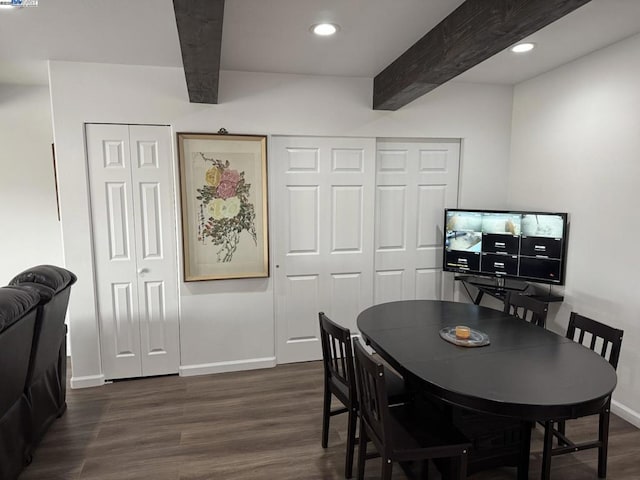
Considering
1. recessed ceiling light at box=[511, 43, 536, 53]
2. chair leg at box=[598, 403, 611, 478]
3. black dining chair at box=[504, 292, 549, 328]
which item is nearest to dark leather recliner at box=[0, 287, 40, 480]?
black dining chair at box=[504, 292, 549, 328]

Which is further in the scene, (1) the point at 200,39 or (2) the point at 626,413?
(2) the point at 626,413

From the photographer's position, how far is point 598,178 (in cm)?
302

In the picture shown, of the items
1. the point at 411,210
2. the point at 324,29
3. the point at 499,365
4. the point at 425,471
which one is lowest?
the point at 425,471

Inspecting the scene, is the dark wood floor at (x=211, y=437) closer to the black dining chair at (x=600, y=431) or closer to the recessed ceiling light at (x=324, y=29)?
the black dining chair at (x=600, y=431)

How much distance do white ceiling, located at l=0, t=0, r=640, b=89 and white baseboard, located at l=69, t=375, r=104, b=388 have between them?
2.48m

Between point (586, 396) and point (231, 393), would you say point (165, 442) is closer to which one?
point (231, 393)

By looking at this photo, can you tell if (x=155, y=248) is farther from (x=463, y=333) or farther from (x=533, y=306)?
(x=533, y=306)

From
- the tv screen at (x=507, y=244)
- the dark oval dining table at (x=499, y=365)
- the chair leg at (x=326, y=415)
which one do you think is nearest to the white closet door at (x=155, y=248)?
the chair leg at (x=326, y=415)

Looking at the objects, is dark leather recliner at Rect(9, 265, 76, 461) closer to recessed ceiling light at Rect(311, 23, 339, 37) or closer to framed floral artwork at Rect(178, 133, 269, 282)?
framed floral artwork at Rect(178, 133, 269, 282)

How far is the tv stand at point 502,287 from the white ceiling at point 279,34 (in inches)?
71.4

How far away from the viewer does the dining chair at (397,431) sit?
1759 millimetres

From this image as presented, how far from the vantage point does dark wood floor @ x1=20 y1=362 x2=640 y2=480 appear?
2.33 meters

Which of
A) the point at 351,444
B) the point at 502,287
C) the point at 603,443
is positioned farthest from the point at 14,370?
the point at 502,287

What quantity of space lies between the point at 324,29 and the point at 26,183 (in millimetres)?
3072
